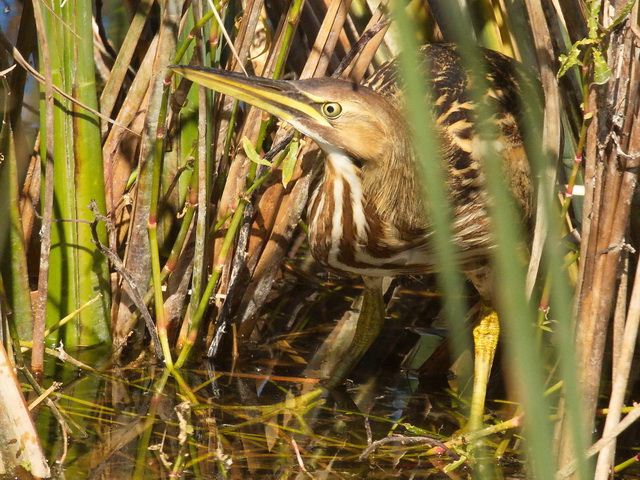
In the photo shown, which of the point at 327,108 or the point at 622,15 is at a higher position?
the point at 622,15

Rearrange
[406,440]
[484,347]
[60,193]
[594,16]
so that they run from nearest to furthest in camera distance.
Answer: [594,16], [406,440], [60,193], [484,347]

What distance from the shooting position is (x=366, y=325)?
2.94 metres

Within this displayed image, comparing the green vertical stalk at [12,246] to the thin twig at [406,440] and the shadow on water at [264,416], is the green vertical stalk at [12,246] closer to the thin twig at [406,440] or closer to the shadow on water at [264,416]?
the shadow on water at [264,416]

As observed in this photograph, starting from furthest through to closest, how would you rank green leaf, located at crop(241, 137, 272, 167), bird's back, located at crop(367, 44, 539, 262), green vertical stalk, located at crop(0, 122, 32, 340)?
bird's back, located at crop(367, 44, 539, 262)
green vertical stalk, located at crop(0, 122, 32, 340)
green leaf, located at crop(241, 137, 272, 167)

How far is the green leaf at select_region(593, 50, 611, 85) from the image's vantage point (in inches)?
72.6

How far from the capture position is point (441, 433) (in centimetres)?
252

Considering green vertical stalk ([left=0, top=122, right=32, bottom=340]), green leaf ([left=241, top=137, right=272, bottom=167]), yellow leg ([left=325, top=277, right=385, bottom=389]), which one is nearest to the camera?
green leaf ([left=241, top=137, right=272, bottom=167])

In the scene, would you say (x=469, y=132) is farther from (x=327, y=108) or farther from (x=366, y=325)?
(x=366, y=325)

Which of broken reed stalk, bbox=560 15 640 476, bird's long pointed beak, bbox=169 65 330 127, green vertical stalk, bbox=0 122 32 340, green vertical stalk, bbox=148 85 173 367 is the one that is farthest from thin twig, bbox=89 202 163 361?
broken reed stalk, bbox=560 15 640 476

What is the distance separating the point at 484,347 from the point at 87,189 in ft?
3.86

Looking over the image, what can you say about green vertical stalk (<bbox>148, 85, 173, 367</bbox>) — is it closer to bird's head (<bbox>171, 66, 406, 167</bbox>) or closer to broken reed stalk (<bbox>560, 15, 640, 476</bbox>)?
bird's head (<bbox>171, 66, 406, 167</bbox>)

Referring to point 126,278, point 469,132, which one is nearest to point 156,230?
point 126,278

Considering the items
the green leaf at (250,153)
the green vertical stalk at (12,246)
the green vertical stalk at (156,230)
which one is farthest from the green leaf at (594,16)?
the green vertical stalk at (12,246)

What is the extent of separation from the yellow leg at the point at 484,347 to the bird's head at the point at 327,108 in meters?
0.71
